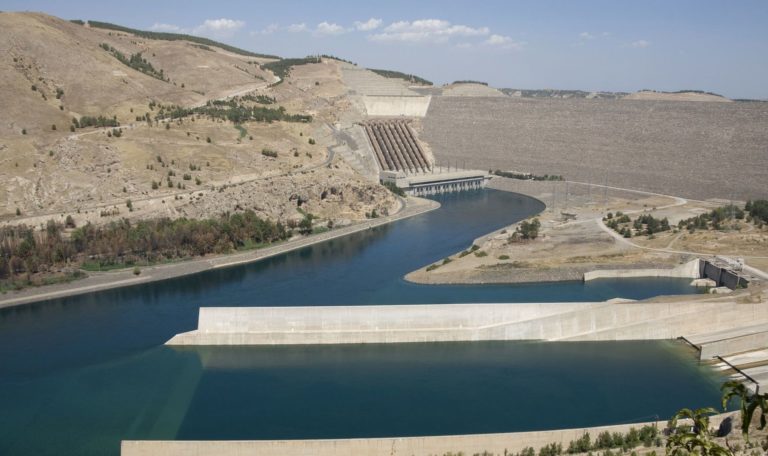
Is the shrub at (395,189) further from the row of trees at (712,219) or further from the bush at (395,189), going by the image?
the row of trees at (712,219)

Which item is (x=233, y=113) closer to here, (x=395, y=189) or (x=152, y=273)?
(x=395, y=189)

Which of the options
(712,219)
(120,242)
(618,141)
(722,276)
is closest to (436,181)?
(618,141)

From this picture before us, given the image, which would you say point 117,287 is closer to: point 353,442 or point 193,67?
point 353,442

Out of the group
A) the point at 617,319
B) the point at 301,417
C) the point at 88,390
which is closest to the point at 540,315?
the point at 617,319

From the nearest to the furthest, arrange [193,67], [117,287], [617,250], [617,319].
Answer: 1. [617,319]
2. [117,287]
3. [617,250]
4. [193,67]

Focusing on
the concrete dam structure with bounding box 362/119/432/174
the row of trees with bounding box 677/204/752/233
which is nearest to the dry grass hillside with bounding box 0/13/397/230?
the concrete dam structure with bounding box 362/119/432/174

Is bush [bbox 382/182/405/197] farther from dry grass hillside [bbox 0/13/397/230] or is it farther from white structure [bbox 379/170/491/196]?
dry grass hillside [bbox 0/13/397/230]

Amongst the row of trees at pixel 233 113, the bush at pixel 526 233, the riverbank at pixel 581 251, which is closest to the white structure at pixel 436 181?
the row of trees at pixel 233 113
